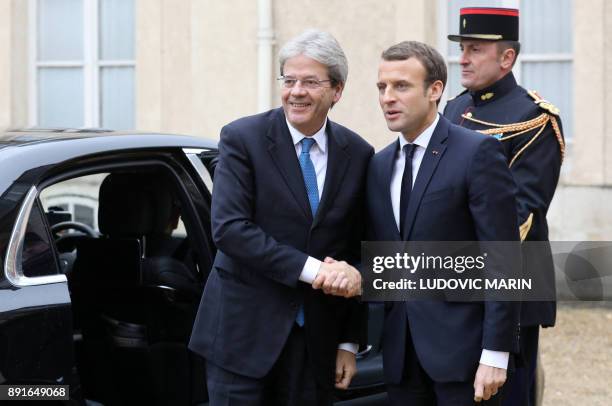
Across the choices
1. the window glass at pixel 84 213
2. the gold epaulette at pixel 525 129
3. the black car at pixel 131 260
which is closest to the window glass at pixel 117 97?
the window glass at pixel 84 213

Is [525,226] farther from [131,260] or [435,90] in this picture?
[131,260]

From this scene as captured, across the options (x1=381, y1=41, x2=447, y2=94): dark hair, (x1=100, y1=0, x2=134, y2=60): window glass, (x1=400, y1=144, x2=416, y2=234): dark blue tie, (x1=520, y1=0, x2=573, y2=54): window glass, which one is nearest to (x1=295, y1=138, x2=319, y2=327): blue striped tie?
(x1=400, y1=144, x2=416, y2=234): dark blue tie

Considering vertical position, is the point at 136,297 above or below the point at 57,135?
below

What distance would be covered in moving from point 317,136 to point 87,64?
29.8 feet

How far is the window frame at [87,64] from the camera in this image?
40.7 ft

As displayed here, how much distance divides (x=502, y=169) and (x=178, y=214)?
6.03ft

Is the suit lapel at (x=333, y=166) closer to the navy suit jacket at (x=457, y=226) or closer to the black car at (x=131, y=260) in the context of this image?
the navy suit jacket at (x=457, y=226)

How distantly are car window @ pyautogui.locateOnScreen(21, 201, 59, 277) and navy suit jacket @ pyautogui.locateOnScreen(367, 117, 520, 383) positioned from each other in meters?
1.03

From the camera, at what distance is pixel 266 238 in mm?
3611

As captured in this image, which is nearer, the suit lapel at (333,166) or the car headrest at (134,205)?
the suit lapel at (333,166)

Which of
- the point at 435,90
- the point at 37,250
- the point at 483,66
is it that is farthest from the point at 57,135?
the point at 483,66

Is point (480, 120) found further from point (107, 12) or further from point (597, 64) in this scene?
point (107, 12)

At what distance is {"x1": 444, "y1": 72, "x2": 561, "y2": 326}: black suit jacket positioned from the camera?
4438 millimetres

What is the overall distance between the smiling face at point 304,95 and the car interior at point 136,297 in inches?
37.6
